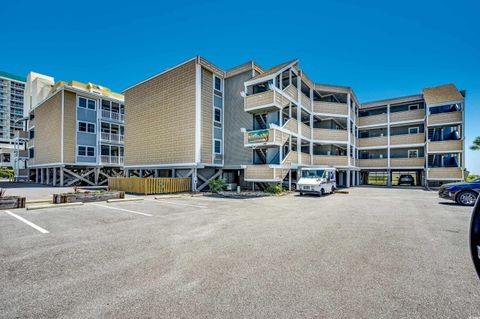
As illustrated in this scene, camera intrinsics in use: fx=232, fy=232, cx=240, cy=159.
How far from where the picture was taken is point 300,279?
13.4 feet

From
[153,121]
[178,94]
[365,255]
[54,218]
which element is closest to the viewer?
[365,255]

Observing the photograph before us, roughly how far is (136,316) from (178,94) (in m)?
23.0

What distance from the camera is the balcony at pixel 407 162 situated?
29172 millimetres

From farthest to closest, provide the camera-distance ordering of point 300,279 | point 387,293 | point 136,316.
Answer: point 300,279 < point 387,293 < point 136,316

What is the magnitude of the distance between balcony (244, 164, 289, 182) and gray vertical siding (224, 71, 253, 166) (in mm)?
2500

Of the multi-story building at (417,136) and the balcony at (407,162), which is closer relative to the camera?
the multi-story building at (417,136)

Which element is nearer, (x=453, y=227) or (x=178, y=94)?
(x=453, y=227)

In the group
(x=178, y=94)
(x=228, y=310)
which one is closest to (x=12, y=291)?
(x=228, y=310)

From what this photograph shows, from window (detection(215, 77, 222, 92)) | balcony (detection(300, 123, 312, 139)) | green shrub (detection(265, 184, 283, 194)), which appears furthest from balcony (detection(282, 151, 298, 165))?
window (detection(215, 77, 222, 92))

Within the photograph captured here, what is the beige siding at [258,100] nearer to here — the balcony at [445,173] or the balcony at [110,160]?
the balcony at [445,173]

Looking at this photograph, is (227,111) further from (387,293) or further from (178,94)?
(387,293)

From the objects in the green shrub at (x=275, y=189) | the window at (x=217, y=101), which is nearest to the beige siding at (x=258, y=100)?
the window at (x=217, y=101)

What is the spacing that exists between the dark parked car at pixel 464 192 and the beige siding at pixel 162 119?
18.6 meters

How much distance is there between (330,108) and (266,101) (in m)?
12.0
